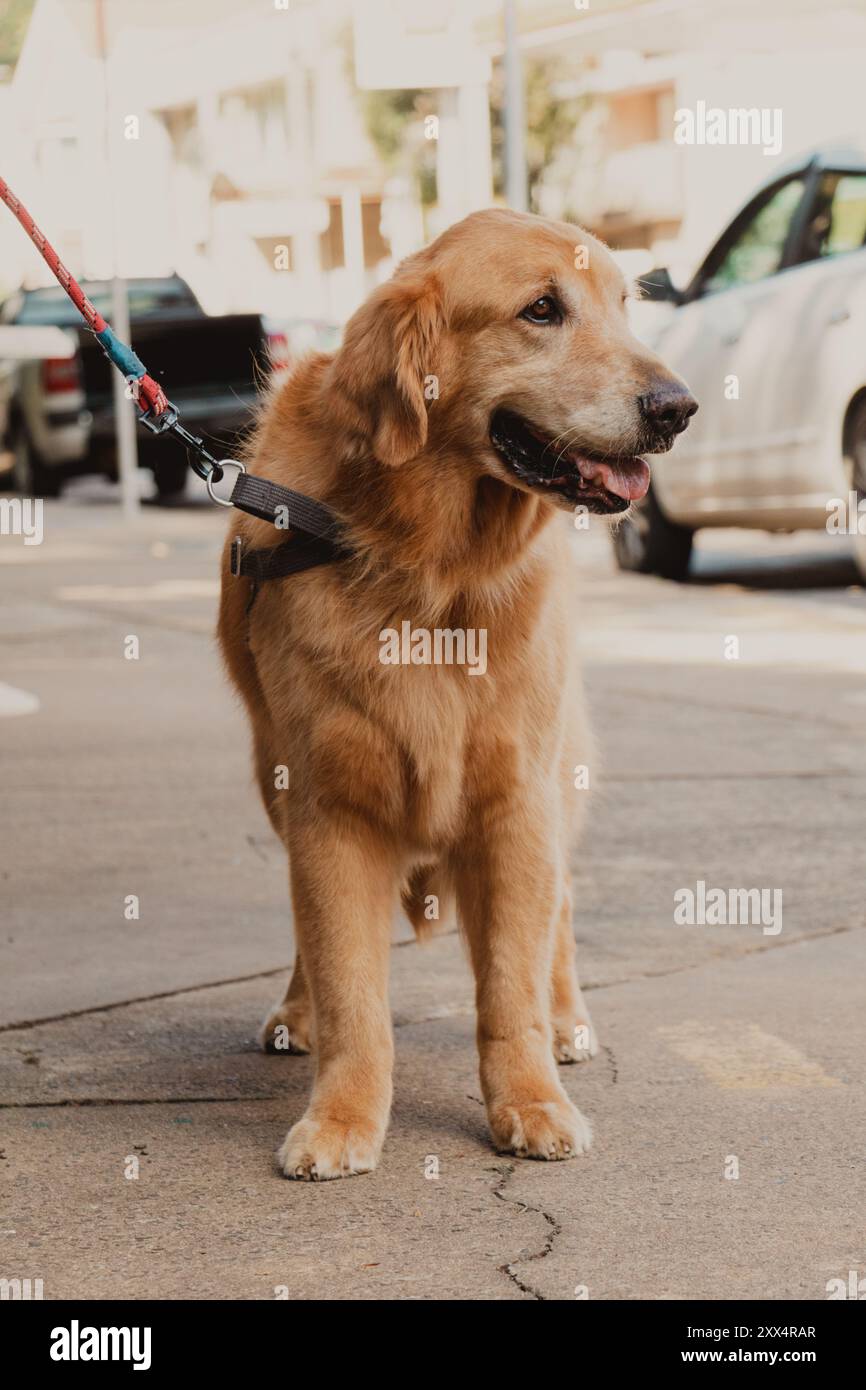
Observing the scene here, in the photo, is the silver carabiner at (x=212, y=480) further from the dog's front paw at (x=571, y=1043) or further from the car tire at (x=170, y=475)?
the car tire at (x=170, y=475)

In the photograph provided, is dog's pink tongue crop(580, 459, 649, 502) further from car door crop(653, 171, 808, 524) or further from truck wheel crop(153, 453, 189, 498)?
truck wheel crop(153, 453, 189, 498)

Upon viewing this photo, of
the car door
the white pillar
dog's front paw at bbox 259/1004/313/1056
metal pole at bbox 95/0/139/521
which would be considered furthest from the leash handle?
the white pillar

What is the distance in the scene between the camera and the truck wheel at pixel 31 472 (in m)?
19.8

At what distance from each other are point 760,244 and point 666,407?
807 cm

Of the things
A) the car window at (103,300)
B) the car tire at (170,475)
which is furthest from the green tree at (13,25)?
the car tire at (170,475)

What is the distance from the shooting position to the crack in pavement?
2.75 m

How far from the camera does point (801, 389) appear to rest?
9852mm

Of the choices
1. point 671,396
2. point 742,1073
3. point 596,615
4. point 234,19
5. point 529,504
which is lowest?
point 596,615

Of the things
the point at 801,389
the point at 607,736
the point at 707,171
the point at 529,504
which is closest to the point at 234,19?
the point at 707,171

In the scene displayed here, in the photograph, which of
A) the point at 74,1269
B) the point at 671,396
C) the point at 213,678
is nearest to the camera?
the point at 74,1269

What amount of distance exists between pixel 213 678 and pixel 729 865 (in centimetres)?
383

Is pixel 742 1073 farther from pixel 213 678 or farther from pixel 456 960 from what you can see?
pixel 213 678

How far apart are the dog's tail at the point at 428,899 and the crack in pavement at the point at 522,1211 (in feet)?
1.93

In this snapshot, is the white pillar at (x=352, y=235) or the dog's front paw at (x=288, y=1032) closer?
the dog's front paw at (x=288, y=1032)
